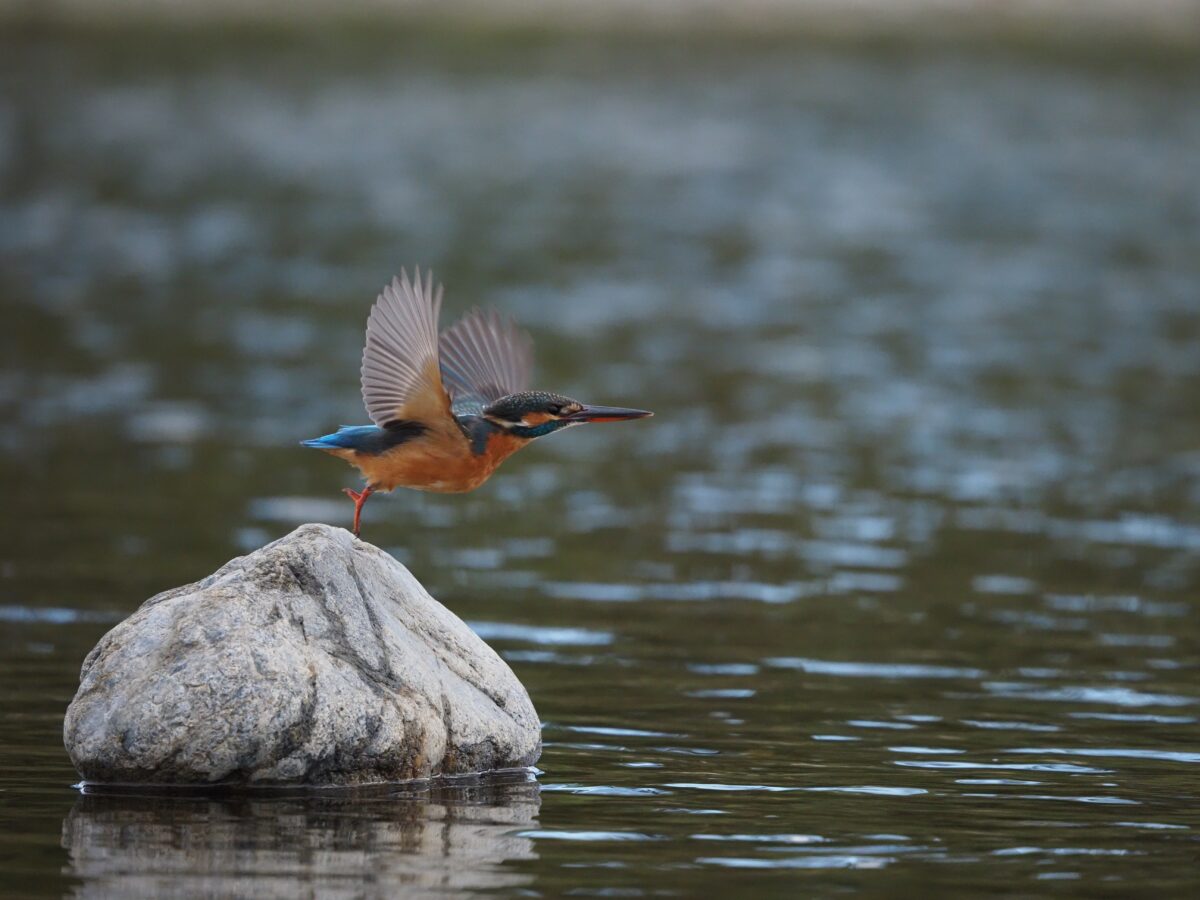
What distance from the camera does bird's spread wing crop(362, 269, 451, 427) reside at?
9070mm

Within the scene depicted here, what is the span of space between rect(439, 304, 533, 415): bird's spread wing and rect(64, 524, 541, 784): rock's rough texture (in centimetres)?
94

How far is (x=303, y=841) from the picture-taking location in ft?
27.1

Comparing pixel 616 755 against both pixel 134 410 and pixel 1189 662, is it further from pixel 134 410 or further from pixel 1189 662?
pixel 134 410

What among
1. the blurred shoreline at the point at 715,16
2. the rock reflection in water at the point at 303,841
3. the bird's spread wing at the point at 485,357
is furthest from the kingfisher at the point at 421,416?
the blurred shoreline at the point at 715,16

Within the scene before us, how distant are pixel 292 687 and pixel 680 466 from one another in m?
10.6

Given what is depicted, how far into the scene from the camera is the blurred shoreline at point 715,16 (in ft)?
199

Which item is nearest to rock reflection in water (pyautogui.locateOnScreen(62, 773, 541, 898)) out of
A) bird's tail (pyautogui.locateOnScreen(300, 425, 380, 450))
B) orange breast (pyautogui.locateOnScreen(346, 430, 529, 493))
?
orange breast (pyautogui.locateOnScreen(346, 430, 529, 493))

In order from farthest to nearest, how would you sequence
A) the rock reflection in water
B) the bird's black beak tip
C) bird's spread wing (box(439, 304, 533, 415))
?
bird's spread wing (box(439, 304, 533, 415)), the bird's black beak tip, the rock reflection in water

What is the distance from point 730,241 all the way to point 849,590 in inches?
758

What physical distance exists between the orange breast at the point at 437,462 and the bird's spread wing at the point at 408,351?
119mm

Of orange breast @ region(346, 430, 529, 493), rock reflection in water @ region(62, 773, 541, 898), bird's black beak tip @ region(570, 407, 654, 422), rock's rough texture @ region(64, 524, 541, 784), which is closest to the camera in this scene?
rock reflection in water @ region(62, 773, 541, 898)

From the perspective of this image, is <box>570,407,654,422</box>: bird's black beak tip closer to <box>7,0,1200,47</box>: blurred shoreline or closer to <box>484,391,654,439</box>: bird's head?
<box>484,391,654,439</box>: bird's head

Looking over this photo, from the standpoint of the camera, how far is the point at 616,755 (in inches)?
402

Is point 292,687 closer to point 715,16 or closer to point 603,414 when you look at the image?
point 603,414
